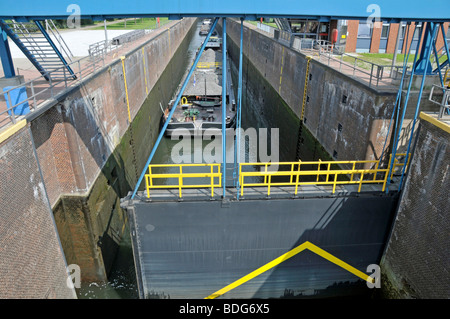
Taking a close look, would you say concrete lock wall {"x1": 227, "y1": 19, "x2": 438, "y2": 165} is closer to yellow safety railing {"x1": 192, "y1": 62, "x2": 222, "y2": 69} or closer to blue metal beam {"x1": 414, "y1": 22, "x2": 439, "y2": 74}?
blue metal beam {"x1": 414, "y1": 22, "x2": 439, "y2": 74}

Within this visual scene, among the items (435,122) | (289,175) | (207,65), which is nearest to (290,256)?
(435,122)

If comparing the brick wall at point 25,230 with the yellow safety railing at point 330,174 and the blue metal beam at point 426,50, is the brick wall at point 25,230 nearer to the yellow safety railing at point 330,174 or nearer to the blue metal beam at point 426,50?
the yellow safety railing at point 330,174

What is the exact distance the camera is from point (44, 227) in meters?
8.85

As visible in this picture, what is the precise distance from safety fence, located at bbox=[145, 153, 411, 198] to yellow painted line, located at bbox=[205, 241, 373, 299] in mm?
1800

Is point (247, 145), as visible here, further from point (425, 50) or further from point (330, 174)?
point (425, 50)

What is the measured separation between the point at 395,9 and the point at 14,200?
373 inches

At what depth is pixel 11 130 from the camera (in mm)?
7484

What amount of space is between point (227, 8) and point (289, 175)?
13604 millimetres

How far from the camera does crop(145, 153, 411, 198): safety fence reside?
8750 millimetres

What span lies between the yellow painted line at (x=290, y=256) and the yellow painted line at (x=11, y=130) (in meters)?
6.93

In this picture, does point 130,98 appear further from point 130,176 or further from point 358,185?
point 358,185

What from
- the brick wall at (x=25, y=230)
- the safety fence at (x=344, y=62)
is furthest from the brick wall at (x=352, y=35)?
the brick wall at (x=25, y=230)
